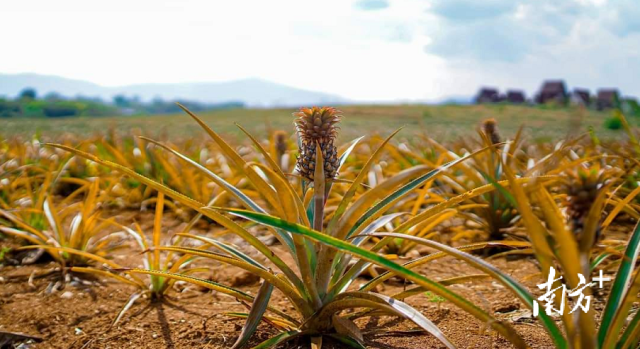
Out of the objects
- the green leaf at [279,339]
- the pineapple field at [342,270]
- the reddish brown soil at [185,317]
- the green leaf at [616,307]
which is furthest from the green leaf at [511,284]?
the green leaf at [279,339]

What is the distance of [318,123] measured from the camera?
1656mm

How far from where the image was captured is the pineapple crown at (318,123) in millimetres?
1657

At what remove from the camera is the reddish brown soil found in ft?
5.97

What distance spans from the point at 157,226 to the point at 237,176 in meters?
1.71

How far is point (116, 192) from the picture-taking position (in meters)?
4.49

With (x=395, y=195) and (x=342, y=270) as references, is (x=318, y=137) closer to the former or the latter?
(x=395, y=195)

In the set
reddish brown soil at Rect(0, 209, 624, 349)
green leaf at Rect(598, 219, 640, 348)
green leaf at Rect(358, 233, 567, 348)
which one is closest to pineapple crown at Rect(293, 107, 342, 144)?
green leaf at Rect(358, 233, 567, 348)

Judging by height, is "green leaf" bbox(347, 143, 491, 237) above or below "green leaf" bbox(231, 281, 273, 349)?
above

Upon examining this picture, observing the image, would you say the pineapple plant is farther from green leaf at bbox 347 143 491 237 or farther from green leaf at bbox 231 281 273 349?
green leaf at bbox 231 281 273 349

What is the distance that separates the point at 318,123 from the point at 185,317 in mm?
1143

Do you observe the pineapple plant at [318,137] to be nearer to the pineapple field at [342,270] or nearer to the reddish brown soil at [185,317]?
the pineapple field at [342,270]

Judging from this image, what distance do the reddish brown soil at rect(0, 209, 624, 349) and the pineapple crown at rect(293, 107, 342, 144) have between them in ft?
2.43

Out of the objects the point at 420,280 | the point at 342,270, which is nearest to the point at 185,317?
the point at 342,270

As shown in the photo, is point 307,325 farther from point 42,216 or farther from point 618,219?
point 618,219
